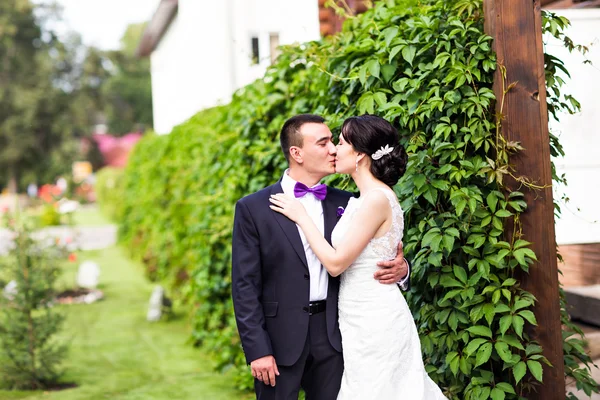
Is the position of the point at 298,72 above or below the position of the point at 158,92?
below

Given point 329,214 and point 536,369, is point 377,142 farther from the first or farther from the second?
point 536,369

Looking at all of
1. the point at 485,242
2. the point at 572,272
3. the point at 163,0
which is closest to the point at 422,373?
the point at 485,242

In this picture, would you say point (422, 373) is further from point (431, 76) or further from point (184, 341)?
point (184, 341)

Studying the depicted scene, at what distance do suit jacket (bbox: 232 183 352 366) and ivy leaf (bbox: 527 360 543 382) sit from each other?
89 centimetres

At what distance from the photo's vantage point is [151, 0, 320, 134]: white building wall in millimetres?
10461

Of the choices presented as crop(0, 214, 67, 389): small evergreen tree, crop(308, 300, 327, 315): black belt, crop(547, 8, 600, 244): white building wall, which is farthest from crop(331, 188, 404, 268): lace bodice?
crop(0, 214, 67, 389): small evergreen tree

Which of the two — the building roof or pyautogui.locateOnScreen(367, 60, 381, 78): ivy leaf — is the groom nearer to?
pyautogui.locateOnScreen(367, 60, 381, 78): ivy leaf

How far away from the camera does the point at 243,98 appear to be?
625 centimetres

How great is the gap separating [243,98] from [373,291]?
136 inches

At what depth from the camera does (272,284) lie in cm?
321

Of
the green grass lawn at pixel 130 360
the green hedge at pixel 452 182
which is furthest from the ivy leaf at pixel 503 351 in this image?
the green grass lawn at pixel 130 360

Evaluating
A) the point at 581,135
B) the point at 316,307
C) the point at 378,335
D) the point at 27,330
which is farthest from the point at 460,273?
the point at 27,330

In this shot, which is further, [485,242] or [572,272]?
[572,272]

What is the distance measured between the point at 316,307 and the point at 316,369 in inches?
11.1
